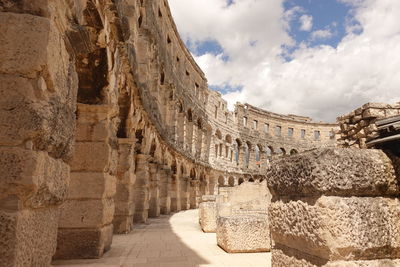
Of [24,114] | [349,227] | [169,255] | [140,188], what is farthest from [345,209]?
[140,188]

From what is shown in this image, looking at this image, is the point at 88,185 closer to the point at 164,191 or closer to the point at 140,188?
the point at 140,188

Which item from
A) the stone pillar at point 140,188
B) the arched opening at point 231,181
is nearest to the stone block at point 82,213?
the stone pillar at point 140,188

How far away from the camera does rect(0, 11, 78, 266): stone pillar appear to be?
2.09 m

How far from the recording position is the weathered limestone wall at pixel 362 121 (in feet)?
28.1

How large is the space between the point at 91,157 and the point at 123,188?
3.02m

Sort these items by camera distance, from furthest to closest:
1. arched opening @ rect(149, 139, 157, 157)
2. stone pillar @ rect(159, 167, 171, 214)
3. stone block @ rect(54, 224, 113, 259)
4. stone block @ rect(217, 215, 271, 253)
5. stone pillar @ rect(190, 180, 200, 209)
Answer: stone pillar @ rect(190, 180, 200, 209) → stone pillar @ rect(159, 167, 171, 214) → arched opening @ rect(149, 139, 157, 157) → stone block @ rect(217, 215, 271, 253) → stone block @ rect(54, 224, 113, 259)

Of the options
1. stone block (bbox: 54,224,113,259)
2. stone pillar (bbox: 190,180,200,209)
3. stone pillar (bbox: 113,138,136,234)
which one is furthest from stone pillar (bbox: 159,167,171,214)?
stone block (bbox: 54,224,113,259)

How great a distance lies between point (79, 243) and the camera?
16.9 feet

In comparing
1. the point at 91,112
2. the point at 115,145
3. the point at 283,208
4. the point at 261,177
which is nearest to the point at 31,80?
the point at 283,208

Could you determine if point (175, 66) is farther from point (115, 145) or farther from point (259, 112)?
point (259, 112)

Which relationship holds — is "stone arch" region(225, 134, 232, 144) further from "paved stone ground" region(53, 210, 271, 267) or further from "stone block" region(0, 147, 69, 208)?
"stone block" region(0, 147, 69, 208)

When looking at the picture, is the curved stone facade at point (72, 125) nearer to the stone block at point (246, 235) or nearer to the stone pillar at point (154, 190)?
the stone pillar at point (154, 190)

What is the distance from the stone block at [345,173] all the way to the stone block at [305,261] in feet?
1.57

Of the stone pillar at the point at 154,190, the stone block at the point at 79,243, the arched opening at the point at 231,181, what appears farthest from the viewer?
the arched opening at the point at 231,181
